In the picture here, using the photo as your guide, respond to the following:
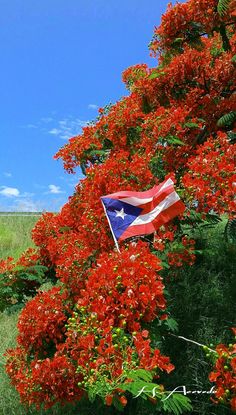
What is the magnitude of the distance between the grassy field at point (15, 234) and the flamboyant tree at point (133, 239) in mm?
9180

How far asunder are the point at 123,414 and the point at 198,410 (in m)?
1.00

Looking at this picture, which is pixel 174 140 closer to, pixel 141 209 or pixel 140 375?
pixel 141 209

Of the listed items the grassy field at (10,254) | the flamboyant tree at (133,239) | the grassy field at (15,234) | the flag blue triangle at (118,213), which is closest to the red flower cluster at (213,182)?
the flamboyant tree at (133,239)

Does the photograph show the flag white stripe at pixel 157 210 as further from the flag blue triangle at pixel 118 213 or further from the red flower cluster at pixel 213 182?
the red flower cluster at pixel 213 182

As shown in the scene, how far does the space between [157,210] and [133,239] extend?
58 cm

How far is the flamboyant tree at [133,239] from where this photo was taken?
4598 millimetres

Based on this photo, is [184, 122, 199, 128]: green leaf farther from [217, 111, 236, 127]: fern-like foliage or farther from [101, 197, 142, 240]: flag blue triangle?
[101, 197, 142, 240]: flag blue triangle

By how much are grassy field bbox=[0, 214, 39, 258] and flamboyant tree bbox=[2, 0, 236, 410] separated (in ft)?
30.1

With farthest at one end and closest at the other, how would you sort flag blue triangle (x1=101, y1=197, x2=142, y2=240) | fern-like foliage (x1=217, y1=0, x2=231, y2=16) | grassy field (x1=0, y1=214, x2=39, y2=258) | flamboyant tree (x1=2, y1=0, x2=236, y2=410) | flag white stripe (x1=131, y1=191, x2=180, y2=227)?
grassy field (x1=0, y1=214, x2=39, y2=258) < fern-like foliage (x1=217, y1=0, x2=231, y2=16) < flag blue triangle (x1=101, y1=197, x2=142, y2=240) < flag white stripe (x1=131, y1=191, x2=180, y2=227) < flamboyant tree (x1=2, y1=0, x2=236, y2=410)

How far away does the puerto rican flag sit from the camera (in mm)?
6297

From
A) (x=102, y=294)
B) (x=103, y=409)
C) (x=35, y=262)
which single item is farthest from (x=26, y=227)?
(x=102, y=294)

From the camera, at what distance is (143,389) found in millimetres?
4152

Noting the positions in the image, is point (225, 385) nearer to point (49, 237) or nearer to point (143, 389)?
point (143, 389)

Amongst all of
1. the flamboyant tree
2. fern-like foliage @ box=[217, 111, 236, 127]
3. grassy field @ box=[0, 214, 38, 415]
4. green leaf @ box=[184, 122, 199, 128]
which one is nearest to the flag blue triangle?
the flamboyant tree
